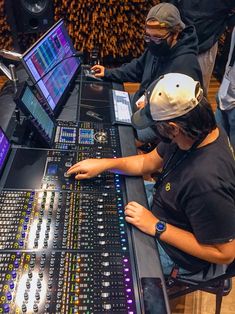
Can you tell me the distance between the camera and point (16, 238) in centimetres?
115

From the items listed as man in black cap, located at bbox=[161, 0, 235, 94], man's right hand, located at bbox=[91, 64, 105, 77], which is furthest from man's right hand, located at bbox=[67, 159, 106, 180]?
man in black cap, located at bbox=[161, 0, 235, 94]

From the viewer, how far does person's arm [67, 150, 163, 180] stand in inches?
56.0

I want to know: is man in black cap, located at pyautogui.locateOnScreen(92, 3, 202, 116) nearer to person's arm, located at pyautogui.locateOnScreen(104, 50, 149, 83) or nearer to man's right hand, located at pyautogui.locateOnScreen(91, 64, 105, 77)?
person's arm, located at pyautogui.locateOnScreen(104, 50, 149, 83)

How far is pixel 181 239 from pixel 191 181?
23cm

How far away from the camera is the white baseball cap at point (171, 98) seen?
3.61ft

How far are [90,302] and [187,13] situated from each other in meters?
2.51

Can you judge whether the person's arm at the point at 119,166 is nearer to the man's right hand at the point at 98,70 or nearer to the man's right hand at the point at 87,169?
the man's right hand at the point at 87,169

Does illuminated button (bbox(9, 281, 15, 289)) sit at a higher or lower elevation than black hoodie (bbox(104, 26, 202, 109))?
lower

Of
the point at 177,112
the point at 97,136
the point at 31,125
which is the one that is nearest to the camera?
the point at 177,112

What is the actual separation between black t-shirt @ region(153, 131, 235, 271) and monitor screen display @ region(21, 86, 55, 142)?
0.68m

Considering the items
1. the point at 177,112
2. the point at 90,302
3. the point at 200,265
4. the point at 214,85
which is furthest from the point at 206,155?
the point at 214,85

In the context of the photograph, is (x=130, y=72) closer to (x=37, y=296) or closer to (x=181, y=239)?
(x=181, y=239)

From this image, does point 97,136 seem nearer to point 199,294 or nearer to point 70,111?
point 70,111

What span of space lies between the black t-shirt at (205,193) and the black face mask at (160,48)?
3.18 ft
